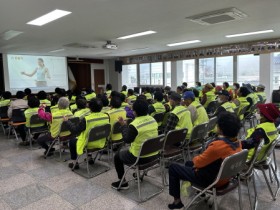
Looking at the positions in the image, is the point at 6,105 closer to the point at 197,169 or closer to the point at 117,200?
the point at 117,200

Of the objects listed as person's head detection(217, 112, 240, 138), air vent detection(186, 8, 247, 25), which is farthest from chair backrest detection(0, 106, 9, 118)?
person's head detection(217, 112, 240, 138)

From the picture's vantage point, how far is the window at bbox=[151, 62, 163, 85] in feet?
38.4

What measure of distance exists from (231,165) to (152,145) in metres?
0.93

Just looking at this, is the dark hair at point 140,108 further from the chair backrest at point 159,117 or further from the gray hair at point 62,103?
the gray hair at point 62,103

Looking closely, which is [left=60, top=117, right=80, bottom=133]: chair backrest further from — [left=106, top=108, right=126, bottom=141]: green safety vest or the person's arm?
the person's arm

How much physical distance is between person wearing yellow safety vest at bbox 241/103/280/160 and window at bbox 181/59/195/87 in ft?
26.9

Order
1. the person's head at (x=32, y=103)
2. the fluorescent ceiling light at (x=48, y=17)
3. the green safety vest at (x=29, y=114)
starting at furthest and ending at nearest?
1. the person's head at (x=32, y=103)
2. the green safety vest at (x=29, y=114)
3. the fluorescent ceiling light at (x=48, y=17)

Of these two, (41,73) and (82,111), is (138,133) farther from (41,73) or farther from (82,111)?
(41,73)

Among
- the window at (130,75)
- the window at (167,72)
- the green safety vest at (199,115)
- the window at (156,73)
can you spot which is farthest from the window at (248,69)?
the green safety vest at (199,115)

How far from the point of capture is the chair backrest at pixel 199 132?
10.5ft

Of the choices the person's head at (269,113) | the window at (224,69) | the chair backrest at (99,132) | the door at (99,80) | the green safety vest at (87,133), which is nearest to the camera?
the person's head at (269,113)

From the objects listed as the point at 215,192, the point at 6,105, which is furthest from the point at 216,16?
the point at 6,105

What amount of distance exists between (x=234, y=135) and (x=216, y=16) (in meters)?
3.08

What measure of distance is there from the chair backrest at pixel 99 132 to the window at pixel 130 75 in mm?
9831
